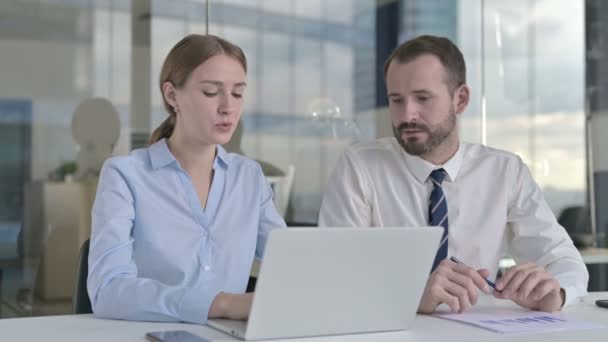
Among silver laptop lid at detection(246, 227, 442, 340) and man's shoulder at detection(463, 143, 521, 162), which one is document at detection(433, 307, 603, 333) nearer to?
silver laptop lid at detection(246, 227, 442, 340)

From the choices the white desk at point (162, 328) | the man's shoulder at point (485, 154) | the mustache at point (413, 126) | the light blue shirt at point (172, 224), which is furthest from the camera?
the man's shoulder at point (485, 154)

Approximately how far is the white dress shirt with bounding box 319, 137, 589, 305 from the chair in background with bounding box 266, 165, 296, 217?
200cm

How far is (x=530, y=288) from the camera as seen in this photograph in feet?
6.25

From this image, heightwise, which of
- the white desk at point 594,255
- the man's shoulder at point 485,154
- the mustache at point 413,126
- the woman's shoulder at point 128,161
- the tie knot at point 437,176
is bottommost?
the white desk at point 594,255

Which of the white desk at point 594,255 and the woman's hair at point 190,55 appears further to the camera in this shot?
the white desk at point 594,255

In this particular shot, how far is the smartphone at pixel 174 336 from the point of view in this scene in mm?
1481

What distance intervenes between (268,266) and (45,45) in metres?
3.13

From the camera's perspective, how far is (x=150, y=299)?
1734 millimetres

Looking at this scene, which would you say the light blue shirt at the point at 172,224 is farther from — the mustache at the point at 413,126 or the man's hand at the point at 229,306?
the mustache at the point at 413,126

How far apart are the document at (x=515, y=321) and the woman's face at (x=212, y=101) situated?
73 centimetres

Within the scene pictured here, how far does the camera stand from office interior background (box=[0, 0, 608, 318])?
419 cm

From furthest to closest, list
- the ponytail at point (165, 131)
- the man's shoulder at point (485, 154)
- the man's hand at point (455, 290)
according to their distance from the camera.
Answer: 1. the man's shoulder at point (485, 154)
2. the ponytail at point (165, 131)
3. the man's hand at point (455, 290)

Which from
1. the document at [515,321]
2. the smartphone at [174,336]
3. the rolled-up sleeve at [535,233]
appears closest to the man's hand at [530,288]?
the document at [515,321]

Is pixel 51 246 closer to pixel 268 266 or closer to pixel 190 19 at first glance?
pixel 190 19
